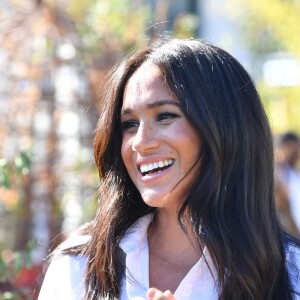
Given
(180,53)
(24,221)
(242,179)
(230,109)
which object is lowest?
(24,221)

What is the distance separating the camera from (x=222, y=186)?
2.90 metres

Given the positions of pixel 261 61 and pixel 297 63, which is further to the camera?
pixel 261 61

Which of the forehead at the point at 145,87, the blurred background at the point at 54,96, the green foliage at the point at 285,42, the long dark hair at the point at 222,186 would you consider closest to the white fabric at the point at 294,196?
the blurred background at the point at 54,96

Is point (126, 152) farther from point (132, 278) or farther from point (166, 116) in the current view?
point (132, 278)

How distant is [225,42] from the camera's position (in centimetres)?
717

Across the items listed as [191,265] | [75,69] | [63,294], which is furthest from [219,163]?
[75,69]

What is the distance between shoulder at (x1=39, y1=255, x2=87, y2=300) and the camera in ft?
9.34

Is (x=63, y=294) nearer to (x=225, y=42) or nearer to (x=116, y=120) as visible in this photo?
(x=116, y=120)

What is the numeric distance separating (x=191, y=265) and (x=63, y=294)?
38cm

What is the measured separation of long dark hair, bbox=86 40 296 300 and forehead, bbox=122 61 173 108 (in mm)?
23

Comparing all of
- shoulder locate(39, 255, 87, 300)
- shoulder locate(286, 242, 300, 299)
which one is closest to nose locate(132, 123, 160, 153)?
shoulder locate(39, 255, 87, 300)

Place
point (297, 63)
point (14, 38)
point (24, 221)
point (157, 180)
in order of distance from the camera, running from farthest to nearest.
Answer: point (297, 63) → point (24, 221) → point (14, 38) → point (157, 180)

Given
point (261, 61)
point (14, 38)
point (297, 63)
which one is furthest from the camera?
point (261, 61)

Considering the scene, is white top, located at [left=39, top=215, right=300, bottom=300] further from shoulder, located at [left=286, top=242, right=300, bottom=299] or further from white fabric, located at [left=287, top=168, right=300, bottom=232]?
white fabric, located at [left=287, top=168, right=300, bottom=232]
